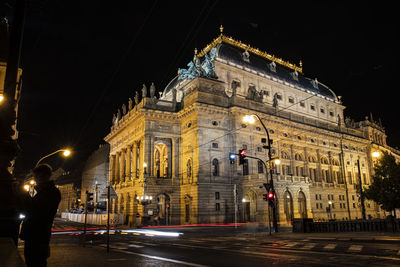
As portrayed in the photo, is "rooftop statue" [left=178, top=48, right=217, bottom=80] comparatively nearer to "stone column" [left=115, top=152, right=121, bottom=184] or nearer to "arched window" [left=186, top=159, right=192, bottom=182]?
"arched window" [left=186, top=159, right=192, bottom=182]

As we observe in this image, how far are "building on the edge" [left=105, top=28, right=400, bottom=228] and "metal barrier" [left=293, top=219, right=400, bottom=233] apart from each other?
961 cm

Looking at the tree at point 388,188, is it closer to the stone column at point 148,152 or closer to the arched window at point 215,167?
the arched window at point 215,167

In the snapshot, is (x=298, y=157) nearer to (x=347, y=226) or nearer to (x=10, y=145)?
(x=347, y=226)

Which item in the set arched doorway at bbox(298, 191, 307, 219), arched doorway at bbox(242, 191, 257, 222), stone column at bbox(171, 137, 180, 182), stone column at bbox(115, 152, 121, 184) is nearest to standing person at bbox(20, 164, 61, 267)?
arched doorway at bbox(242, 191, 257, 222)

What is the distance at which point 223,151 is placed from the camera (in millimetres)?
44594

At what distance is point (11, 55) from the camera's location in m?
8.58

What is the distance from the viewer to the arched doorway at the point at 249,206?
43.3 metres

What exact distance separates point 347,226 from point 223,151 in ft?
72.3

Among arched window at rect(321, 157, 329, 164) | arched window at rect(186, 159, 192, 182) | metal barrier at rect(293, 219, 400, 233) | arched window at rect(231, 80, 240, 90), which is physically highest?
arched window at rect(231, 80, 240, 90)

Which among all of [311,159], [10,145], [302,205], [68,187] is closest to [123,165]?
[302,205]

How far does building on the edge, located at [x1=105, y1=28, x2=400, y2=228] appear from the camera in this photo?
42750 mm

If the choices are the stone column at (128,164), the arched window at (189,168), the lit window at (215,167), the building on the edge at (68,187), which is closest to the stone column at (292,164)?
the lit window at (215,167)

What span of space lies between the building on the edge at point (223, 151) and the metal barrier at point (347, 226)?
961 cm

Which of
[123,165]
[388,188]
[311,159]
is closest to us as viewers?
[388,188]
